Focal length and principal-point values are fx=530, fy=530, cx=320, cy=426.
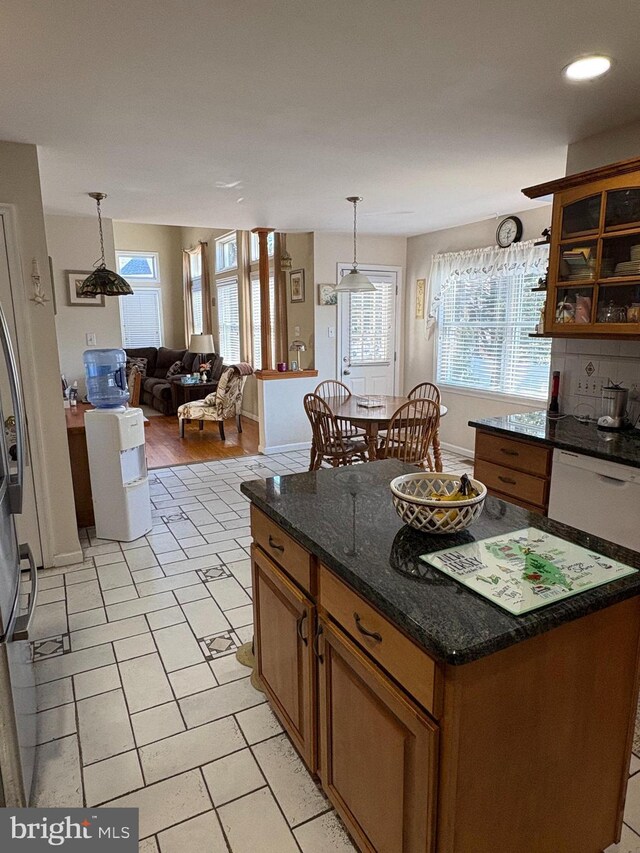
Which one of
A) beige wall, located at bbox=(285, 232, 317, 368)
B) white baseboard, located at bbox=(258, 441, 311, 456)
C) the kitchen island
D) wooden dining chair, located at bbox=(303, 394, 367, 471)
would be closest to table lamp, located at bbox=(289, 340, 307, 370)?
beige wall, located at bbox=(285, 232, 317, 368)

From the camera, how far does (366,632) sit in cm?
122

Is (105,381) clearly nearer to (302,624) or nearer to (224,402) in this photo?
(302,624)

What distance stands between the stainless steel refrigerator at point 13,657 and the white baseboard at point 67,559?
1.49 metres

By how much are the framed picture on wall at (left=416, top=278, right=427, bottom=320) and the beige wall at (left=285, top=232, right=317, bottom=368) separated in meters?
1.21

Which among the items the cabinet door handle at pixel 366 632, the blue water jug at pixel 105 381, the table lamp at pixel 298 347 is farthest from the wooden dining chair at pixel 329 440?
the cabinet door handle at pixel 366 632

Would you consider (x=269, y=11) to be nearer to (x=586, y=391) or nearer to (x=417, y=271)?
(x=586, y=391)

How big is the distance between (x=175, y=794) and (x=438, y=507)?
1.27 meters

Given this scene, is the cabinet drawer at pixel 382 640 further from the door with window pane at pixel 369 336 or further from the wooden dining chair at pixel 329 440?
the door with window pane at pixel 369 336

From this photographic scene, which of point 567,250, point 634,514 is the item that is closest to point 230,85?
point 567,250

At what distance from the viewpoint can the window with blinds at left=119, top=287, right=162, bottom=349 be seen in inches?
387

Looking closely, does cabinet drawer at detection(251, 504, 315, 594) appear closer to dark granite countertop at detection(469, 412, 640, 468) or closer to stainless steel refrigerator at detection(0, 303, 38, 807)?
stainless steel refrigerator at detection(0, 303, 38, 807)

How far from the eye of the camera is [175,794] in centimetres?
168

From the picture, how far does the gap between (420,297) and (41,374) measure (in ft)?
14.1

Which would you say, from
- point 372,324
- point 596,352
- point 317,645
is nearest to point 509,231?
point 372,324
